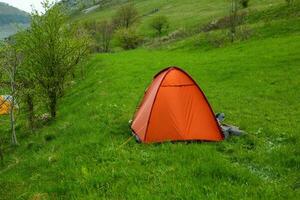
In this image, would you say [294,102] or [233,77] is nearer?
[294,102]

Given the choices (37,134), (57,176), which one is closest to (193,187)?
(57,176)

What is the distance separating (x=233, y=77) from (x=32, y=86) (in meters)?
14.7

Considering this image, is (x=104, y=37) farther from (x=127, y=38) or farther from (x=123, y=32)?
(x=127, y=38)

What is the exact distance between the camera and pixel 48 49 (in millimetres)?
23703

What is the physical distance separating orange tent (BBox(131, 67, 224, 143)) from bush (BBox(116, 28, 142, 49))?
7308 cm

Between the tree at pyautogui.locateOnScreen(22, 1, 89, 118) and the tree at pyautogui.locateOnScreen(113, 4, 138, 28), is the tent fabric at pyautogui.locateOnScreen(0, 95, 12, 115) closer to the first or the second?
the tree at pyautogui.locateOnScreen(22, 1, 89, 118)

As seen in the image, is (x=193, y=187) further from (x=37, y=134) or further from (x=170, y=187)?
(x=37, y=134)

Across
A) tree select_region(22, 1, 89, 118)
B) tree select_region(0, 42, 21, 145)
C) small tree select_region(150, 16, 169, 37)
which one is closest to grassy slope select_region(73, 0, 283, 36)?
small tree select_region(150, 16, 169, 37)

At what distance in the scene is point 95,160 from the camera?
14.0m

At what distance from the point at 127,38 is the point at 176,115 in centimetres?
7438

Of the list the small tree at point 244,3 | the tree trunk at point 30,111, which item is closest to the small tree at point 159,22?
the small tree at point 244,3

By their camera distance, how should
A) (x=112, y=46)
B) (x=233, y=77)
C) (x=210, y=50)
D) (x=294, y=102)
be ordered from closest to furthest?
(x=294, y=102) < (x=233, y=77) < (x=210, y=50) < (x=112, y=46)

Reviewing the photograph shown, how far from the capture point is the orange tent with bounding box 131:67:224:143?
15172 millimetres

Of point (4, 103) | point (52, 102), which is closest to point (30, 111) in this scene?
point (52, 102)
